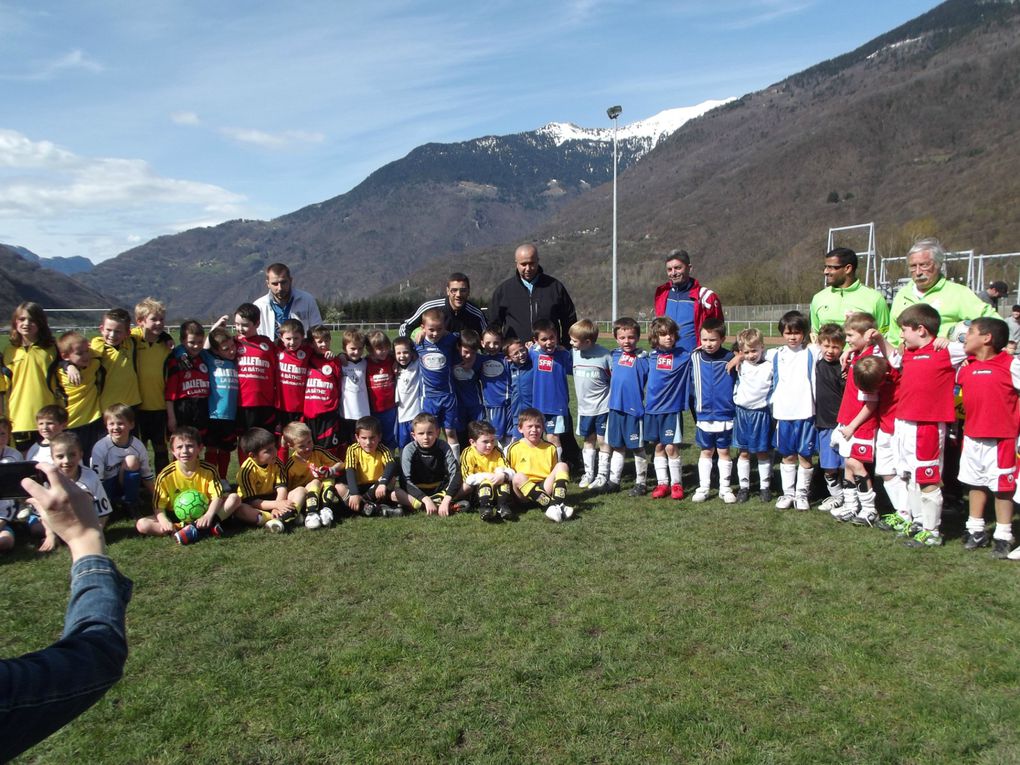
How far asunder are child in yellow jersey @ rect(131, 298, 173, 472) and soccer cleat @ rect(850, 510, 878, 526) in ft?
20.6

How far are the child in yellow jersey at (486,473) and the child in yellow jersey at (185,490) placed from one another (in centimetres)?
203

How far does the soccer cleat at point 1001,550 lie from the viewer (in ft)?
15.7

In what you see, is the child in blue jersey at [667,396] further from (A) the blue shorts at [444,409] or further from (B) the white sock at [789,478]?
(A) the blue shorts at [444,409]

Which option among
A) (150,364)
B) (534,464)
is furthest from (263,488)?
(534,464)

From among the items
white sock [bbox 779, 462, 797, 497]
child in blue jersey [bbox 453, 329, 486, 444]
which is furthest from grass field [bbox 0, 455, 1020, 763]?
child in blue jersey [bbox 453, 329, 486, 444]

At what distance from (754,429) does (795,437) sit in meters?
0.37

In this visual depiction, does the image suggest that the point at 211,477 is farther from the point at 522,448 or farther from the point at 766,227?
the point at 766,227

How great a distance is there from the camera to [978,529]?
4996 mm

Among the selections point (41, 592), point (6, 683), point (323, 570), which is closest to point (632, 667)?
point (323, 570)

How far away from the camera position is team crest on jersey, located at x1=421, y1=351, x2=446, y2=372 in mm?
7051

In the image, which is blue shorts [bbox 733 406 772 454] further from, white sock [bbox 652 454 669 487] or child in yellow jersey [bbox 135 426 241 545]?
child in yellow jersey [bbox 135 426 241 545]

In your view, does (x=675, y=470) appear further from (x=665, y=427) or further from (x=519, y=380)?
(x=519, y=380)

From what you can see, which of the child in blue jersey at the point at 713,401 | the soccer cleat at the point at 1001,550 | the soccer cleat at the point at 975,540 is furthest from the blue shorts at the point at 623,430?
the soccer cleat at the point at 1001,550

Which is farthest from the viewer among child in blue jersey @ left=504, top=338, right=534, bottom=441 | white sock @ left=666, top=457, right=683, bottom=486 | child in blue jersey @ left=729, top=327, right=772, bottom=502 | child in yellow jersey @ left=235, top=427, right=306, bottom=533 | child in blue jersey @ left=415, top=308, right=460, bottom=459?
child in blue jersey @ left=504, top=338, right=534, bottom=441
